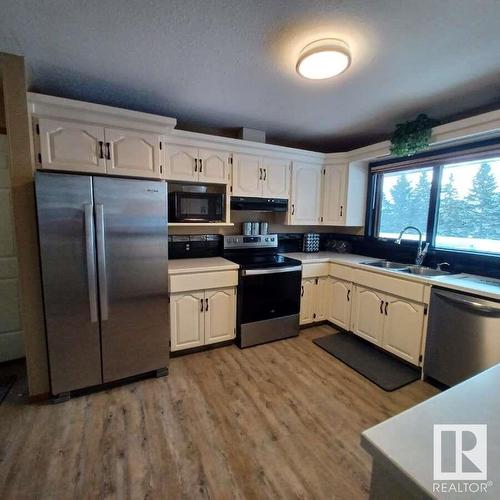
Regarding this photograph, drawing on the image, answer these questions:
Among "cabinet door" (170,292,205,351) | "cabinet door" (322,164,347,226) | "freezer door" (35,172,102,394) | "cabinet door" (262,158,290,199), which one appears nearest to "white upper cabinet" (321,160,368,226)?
"cabinet door" (322,164,347,226)

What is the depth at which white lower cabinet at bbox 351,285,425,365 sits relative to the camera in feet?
7.74

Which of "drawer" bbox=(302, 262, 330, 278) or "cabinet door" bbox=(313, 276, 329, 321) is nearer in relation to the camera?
"drawer" bbox=(302, 262, 330, 278)

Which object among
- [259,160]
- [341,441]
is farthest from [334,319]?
[259,160]

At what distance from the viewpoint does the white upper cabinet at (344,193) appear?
3.35m

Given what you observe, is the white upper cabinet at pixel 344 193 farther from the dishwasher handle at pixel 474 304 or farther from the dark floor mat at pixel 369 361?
the dishwasher handle at pixel 474 304

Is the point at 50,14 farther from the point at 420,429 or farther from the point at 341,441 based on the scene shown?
the point at 341,441

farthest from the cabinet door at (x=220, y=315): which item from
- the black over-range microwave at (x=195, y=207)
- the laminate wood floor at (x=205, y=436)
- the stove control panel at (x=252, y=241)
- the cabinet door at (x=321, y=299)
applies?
the cabinet door at (x=321, y=299)

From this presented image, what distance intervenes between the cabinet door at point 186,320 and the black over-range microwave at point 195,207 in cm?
76

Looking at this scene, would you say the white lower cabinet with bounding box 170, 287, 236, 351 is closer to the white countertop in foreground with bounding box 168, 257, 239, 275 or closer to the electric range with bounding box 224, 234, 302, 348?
the electric range with bounding box 224, 234, 302, 348

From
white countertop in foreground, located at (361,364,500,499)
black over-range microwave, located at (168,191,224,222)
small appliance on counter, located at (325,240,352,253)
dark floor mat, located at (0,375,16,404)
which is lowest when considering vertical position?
dark floor mat, located at (0,375,16,404)

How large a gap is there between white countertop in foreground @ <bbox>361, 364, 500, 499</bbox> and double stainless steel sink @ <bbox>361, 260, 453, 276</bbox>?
6.68ft

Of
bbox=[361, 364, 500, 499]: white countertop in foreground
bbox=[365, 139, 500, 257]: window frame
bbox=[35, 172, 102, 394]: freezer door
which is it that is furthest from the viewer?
bbox=[365, 139, 500, 257]: window frame

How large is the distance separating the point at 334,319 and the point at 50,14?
344 centimetres

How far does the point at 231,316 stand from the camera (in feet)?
9.13
